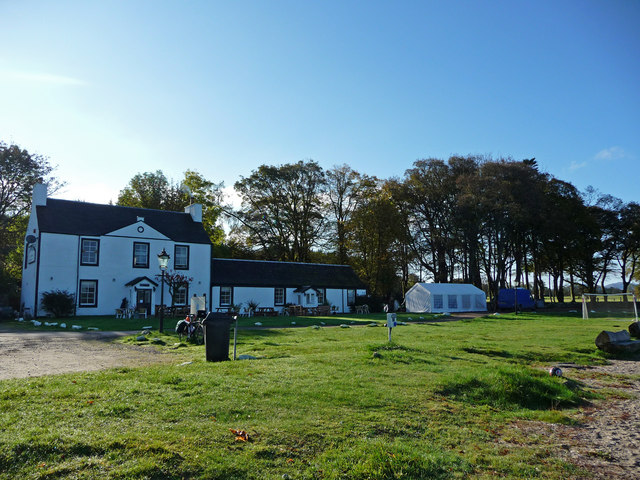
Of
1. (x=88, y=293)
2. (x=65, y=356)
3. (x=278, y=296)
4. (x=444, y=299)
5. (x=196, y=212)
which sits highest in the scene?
(x=196, y=212)

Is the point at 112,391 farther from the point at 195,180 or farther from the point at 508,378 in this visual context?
the point at 195,180

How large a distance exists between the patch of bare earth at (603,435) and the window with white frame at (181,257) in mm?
31698

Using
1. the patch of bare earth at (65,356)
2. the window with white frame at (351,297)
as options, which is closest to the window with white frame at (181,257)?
the window with white frame at (351,297)

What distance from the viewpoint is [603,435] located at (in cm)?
609

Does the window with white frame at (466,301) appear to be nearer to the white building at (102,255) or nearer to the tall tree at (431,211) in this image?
the tall tree at (431,211)

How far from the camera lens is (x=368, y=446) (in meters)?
4.92

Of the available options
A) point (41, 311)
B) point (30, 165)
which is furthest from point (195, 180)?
point (41, 311)

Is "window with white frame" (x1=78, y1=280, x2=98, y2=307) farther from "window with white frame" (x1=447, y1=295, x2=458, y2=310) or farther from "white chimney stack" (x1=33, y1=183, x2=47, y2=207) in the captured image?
"window with white frame" (x1=447, y1=295, x2=458, y2=310)

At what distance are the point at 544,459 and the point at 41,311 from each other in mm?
32663

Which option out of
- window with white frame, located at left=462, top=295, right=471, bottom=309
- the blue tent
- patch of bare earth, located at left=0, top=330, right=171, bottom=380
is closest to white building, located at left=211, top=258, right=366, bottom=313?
window with white frame, located at left=462, top=295, right=471, bottom=309

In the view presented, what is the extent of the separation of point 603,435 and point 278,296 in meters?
34.1

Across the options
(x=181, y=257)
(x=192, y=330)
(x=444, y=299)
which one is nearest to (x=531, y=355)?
(x=192, y=330)

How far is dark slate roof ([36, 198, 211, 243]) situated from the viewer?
31.8m

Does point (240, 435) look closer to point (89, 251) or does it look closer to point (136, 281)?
point (136, 281)
